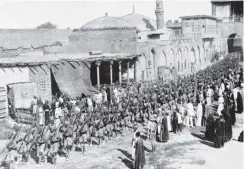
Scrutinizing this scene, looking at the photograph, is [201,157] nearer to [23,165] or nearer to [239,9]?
[23,165]

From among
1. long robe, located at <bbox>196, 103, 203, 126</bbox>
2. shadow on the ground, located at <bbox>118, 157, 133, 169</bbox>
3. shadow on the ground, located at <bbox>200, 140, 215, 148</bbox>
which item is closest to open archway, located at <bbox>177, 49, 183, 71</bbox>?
long robe, located at <bbox>196, 103, 203, 126</bbox>

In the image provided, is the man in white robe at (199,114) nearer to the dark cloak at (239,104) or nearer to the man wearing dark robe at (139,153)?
the dark cloak at (239,104)

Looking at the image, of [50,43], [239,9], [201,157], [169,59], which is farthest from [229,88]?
[239,9]

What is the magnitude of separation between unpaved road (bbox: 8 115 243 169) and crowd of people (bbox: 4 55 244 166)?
36 centimetres

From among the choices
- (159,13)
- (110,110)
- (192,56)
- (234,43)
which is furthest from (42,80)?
(234,43)

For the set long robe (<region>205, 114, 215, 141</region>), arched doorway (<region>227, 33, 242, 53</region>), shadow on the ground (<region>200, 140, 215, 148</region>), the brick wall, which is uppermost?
arched doorway (<region>227, 33, 242, 53</region>)

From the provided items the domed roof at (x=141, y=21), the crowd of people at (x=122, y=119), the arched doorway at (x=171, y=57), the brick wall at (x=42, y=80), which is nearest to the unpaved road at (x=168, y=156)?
the crowd of people at (x=122, y=119)

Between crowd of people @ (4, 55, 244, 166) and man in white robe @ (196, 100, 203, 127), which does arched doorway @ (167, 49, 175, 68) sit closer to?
crowd of people @ (4, 55, 244, 166)

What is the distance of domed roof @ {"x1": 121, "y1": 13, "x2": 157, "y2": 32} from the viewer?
158ft

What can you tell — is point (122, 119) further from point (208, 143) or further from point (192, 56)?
point (192, 56)

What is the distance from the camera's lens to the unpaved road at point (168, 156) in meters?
12.4

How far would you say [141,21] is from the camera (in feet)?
160

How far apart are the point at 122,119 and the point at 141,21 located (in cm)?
3456

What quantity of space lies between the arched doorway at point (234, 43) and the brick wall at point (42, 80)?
40995mm
